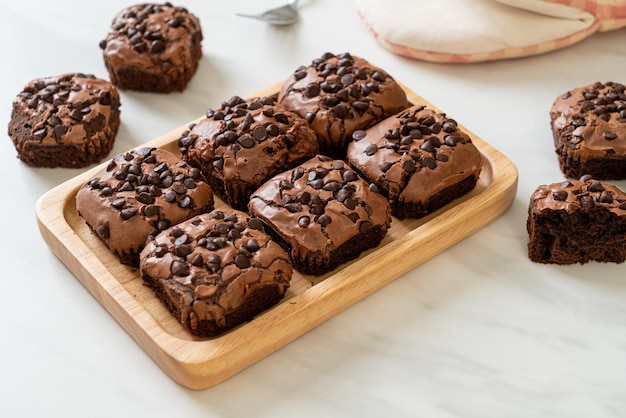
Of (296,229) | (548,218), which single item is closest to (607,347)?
(548,218)

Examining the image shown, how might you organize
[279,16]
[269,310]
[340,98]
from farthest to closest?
1. [279,16]
2. [340,98]
3. [269,310]

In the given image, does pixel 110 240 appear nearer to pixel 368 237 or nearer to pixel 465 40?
pixel 368 237

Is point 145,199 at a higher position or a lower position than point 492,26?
higher

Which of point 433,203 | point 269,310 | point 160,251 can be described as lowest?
point 433,203

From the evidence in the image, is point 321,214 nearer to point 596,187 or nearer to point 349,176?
point 349,176

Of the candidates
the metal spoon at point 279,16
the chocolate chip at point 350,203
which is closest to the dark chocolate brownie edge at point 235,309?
the chocolate chip at point 350,203

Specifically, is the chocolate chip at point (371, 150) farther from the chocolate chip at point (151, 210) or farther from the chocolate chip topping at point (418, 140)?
the chocolate chip at point (151, 210)

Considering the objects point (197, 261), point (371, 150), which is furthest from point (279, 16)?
point (197, 261)
